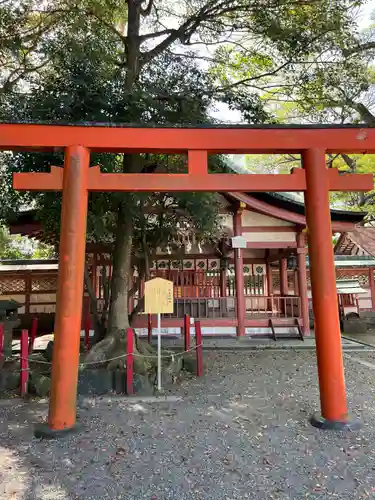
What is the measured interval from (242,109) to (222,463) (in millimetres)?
7065

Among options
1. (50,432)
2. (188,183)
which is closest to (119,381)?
(50,432)

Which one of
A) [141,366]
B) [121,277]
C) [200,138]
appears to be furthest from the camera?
[121,277]

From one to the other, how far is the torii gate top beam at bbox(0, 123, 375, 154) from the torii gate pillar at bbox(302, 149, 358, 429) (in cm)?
27

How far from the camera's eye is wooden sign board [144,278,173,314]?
5781 millimetres

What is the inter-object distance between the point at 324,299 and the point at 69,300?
120 inches

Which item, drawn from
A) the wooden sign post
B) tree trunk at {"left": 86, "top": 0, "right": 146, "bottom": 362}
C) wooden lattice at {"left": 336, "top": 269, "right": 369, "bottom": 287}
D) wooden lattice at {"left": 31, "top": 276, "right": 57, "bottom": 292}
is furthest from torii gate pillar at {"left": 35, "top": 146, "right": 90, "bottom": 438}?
wooden lattice at {"left": 336, "top": 269, "right": 369, "bottom": 287}

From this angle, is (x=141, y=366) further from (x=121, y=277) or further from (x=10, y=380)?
(x=10, y=380)

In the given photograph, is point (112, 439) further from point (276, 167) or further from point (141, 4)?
point (276, 167)

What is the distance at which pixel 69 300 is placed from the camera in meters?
3.97

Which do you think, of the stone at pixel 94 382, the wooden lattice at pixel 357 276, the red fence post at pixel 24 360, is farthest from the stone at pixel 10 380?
the wooden lattice at pixel 357 276

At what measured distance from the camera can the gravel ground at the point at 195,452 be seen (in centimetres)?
282

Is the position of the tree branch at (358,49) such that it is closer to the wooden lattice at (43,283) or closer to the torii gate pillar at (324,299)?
the torii gate pillar at (324,299)

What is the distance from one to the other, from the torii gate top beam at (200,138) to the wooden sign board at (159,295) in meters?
2.33

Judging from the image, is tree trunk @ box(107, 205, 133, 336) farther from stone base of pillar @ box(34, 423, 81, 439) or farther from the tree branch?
the tree branch
